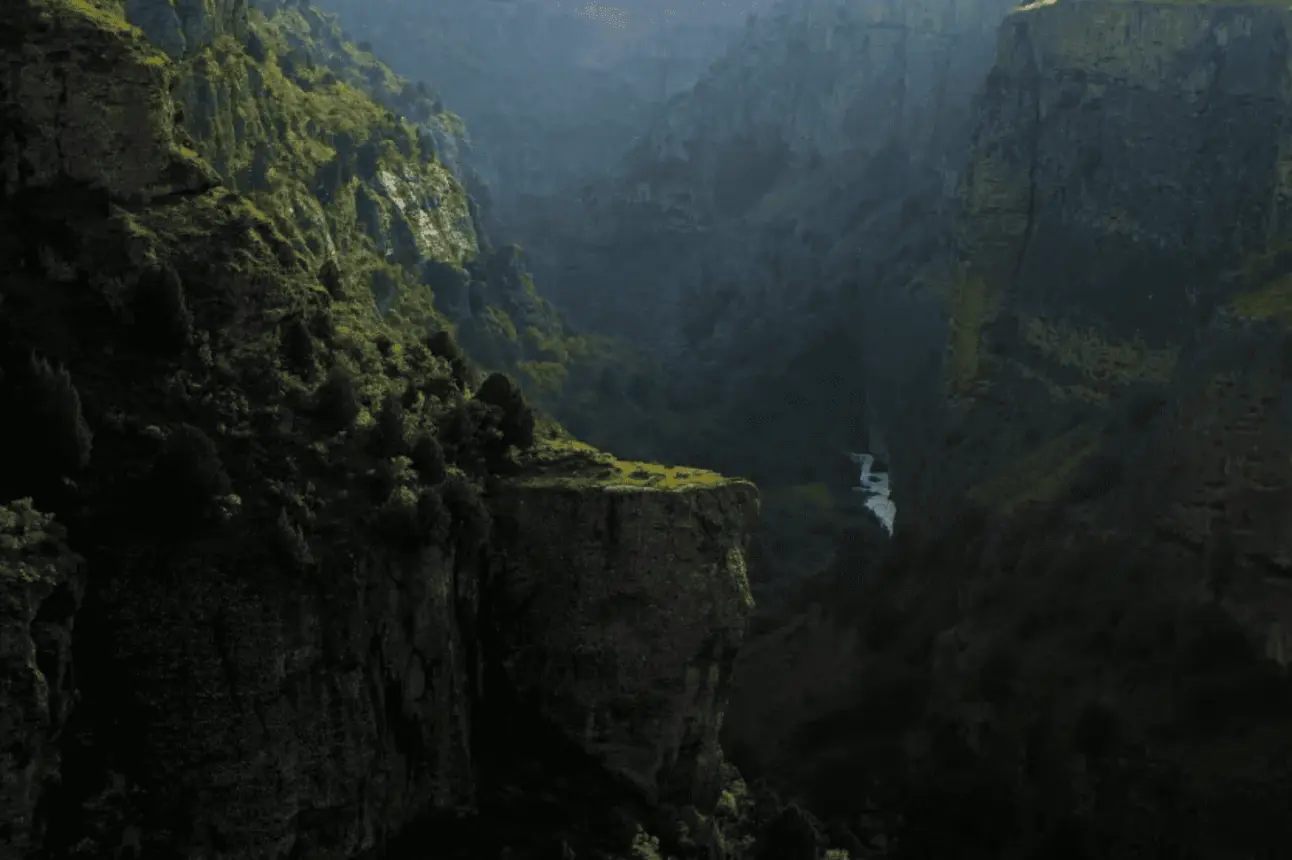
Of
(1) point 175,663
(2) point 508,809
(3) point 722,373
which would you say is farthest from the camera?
(3) point 722,373

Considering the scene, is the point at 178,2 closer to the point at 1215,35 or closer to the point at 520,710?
the point at 520,710

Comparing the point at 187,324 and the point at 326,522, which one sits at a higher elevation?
the point at 187,324

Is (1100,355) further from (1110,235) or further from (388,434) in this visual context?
(388,434)

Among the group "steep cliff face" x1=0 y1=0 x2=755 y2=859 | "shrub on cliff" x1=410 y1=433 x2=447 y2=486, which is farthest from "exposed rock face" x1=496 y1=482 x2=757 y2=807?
"shrub on cliff" x1=410 y1=433 x2=447 y2=486

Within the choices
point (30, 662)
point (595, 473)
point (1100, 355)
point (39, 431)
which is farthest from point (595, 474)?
point (1100, 355)

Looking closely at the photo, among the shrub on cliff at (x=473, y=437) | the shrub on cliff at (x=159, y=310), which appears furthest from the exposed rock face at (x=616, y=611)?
the shrub on cliff at (x=159, y=310)

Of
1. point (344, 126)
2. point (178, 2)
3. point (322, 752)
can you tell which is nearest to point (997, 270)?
point (344, 126)
